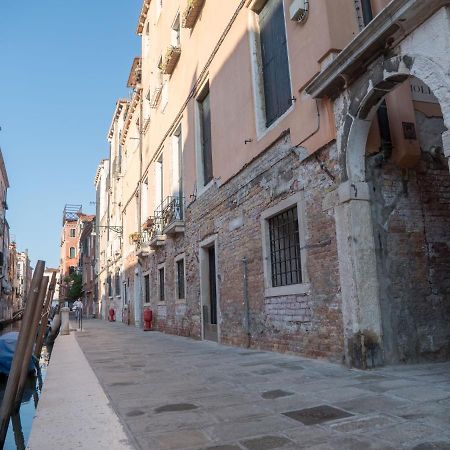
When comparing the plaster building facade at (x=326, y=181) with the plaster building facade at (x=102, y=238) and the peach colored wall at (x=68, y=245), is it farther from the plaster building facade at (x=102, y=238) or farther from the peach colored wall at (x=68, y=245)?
the peach colored wall at (x=68, y=245)

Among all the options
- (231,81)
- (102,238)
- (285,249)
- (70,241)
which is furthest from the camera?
(70,241)

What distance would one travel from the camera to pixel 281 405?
3.52m

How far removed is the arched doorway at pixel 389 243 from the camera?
5.08 metres

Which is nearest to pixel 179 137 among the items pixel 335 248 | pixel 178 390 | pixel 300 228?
pixel 300 228

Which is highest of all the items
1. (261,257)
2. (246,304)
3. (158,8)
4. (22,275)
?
(158,8)

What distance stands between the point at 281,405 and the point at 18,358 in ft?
9.96

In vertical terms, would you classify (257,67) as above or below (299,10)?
above

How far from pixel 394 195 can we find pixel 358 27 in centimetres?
230

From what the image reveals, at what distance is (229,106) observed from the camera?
904 cm

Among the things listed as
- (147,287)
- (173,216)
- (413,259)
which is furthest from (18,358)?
(147,287)

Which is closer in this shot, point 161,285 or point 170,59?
point 170,59

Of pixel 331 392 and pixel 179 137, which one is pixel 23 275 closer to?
pixel 179 137

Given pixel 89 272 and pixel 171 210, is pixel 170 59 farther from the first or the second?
pixel 89 272

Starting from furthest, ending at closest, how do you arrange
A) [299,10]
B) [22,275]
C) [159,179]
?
[22,275], [159,179], [299,10]
